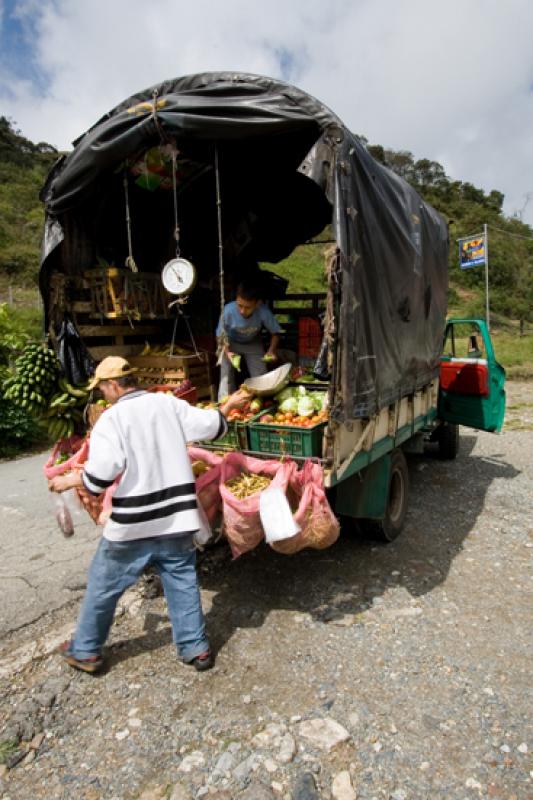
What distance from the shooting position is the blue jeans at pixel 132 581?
10.1ft

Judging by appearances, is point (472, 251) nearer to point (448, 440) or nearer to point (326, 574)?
point (448, 440)

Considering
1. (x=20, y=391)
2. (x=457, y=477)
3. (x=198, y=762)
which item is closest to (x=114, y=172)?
(x=20, y=391)

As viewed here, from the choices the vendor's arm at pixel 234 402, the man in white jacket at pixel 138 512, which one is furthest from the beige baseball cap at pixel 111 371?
the vendor's arm at pixel 234 402

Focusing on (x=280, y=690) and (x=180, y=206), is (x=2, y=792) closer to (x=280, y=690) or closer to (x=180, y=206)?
(x=280, y=690)

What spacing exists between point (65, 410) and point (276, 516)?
2.31 meters

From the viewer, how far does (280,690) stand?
2.93 m

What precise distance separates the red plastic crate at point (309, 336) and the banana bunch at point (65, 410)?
256 centimetres

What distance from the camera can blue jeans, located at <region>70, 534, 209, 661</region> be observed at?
3.09 metres

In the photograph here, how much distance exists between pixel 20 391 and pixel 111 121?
2.22 meters

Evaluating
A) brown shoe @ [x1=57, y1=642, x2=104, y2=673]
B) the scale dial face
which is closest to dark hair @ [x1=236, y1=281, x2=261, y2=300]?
the scale dial face

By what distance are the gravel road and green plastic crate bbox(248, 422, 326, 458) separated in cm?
113

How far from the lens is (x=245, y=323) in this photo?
4.95m

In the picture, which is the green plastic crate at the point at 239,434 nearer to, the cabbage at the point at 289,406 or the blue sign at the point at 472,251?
the cabbage at the point at 289,406

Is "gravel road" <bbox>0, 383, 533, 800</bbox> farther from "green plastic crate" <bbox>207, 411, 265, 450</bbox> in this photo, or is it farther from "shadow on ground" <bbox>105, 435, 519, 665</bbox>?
"green plastic crate" <bbox>207, 411, 265, 450</bbox>
